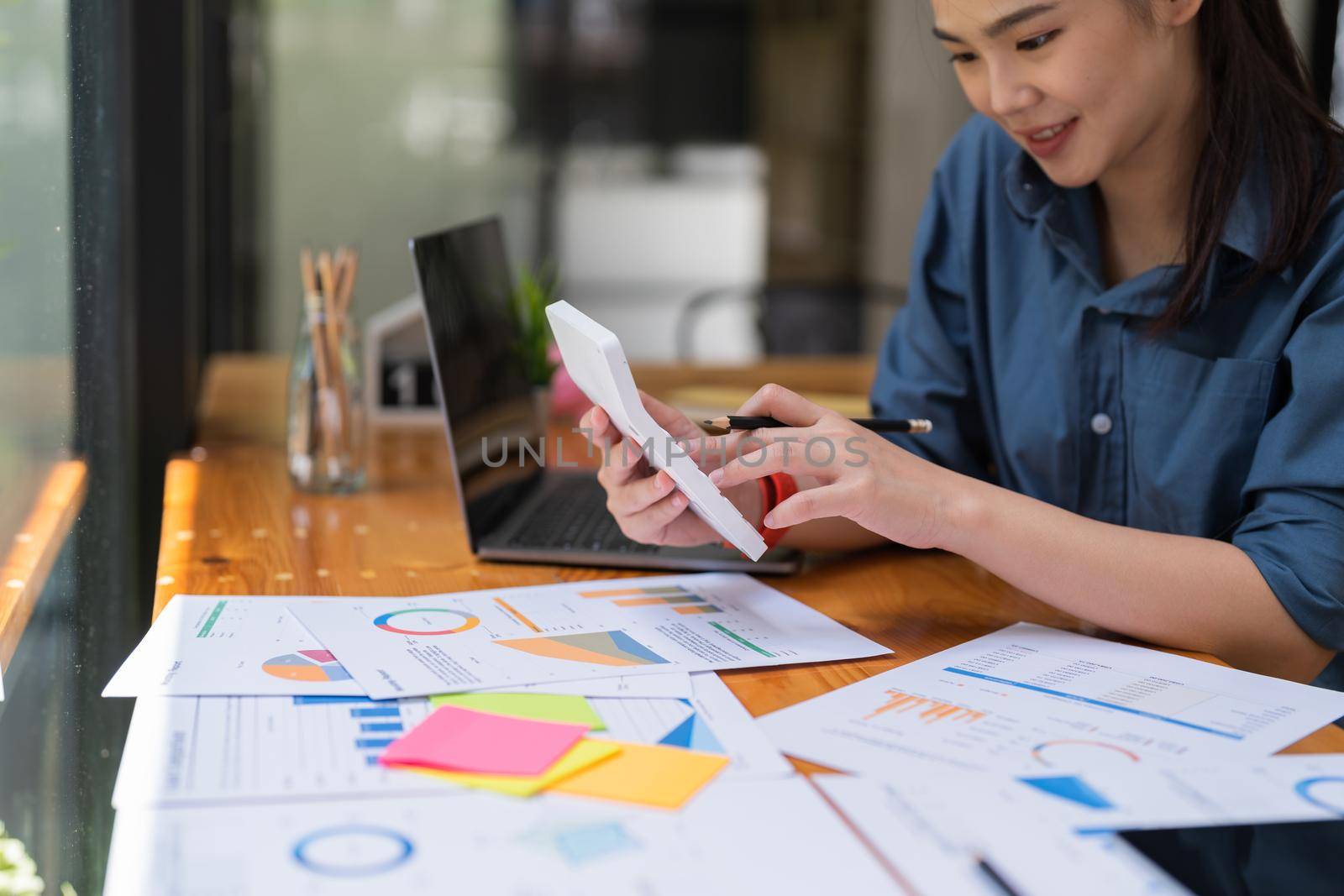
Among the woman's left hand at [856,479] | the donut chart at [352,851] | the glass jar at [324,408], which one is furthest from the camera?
the glass jar at [324,408]

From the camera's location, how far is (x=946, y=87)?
13.5 ft

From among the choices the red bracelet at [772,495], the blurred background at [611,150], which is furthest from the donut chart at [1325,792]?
the blurred background at [611,150]

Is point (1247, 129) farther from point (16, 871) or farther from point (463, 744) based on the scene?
point (16, 871)

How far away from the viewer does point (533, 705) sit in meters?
0.76

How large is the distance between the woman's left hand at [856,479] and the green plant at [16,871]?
1.82 feet

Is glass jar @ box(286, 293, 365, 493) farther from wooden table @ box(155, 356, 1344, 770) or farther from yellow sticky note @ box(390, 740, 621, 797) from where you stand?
yellow sticky note @ box(390, 740, 621, 797)

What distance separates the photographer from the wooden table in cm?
93

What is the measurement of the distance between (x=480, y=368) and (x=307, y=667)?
508 mm

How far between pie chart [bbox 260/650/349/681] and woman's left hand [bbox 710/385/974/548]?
0.29m

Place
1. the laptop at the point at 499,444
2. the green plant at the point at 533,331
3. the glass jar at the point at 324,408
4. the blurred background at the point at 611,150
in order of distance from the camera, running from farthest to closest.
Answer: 1. the blurred background at the point at 611,150
2. the green plant at the point at 533,331
3. the glass jar at the point at 324,408
4. the laptop at the point at 499,444

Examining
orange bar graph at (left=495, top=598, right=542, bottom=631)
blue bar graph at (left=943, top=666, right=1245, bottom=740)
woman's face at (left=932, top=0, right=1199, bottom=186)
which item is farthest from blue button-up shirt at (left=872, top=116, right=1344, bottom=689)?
orange bar graph at (left=495, top=598, right=542, bottom=631)

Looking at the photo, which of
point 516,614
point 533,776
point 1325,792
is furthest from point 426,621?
point 1325,792

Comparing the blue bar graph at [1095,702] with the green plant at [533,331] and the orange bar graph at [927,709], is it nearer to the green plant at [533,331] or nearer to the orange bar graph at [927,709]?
the orange bar graph at [927,709]

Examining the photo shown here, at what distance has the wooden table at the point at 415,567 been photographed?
933mm
